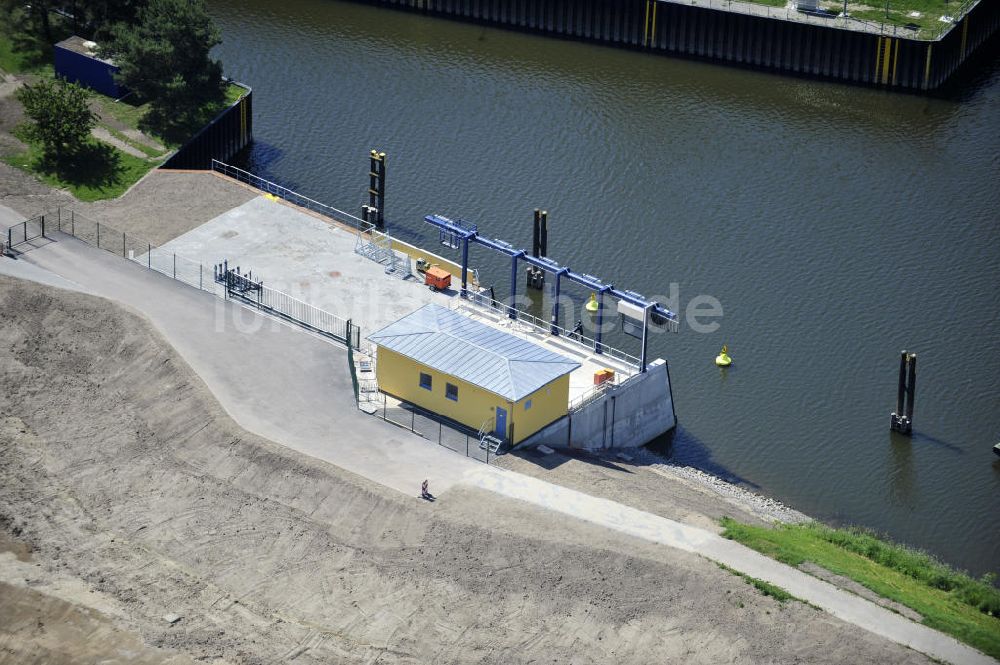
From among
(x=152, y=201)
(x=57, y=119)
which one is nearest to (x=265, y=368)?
(x=152, y=201)

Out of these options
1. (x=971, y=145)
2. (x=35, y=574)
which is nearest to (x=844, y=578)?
(x=35, y=574)

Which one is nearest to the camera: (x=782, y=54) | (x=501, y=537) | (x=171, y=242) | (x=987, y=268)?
(x=501, y=537)

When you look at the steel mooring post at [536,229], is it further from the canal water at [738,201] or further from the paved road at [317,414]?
the paved road at [317,414]

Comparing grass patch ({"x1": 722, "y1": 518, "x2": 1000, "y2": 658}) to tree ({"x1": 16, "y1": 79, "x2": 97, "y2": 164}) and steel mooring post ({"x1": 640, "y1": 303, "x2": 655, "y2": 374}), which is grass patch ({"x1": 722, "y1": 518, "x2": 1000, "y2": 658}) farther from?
tree ({"x1": 16, "y1": 79, "x2": 97, "y2": 164})

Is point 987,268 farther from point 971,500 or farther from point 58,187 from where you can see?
point 58,187

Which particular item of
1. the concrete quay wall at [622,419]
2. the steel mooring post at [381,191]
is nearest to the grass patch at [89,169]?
the steel mooring post at [381,191]

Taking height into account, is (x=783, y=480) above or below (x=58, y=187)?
below

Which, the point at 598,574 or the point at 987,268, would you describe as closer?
the point at 598,574
